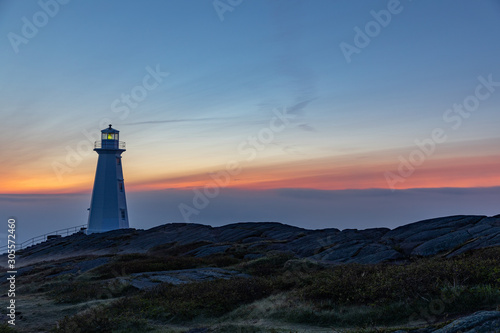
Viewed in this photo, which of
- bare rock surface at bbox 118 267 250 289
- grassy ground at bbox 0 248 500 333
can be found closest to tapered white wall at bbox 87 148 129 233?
bare rock surface at bbox 118 267 250 289

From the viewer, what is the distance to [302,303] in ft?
46.9

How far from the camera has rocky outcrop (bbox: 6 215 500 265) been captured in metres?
28.4

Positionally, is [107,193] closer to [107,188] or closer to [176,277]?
[107,188]

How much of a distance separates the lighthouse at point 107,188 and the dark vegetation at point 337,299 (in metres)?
42.4

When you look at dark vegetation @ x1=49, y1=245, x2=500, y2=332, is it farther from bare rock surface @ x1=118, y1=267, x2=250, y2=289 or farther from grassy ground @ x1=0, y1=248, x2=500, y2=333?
bare rock surface @ x1=118, y1=267, x2=250, y2=289

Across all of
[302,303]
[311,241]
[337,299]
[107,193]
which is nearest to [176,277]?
[302,303]

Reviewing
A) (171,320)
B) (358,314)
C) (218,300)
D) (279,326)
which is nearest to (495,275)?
(358,314)

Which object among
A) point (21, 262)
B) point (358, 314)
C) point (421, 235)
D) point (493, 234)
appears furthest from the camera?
point (21, 262)

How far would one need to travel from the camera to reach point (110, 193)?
198ft

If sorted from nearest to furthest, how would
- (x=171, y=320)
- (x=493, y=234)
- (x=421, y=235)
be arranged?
(x=171, y=320)
(x=493, y=234)
(x=421, y=235)

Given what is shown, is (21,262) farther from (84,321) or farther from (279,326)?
(279,326)

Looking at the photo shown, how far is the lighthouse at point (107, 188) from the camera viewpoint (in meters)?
60.5

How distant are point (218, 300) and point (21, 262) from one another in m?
49.0

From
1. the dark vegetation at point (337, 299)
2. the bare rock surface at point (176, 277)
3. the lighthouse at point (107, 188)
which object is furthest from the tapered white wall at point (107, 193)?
the dark vegetation at point (337, 299)
